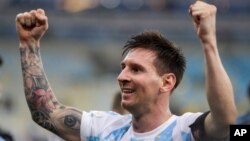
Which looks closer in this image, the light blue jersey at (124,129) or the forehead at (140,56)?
the light blue jersey at (124,129)

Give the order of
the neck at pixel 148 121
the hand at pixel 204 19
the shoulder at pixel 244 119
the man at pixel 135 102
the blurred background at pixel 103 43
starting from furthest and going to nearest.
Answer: the blurred background at pixel 103 43
the shoulder at pixel 244 119
the neck at pixel 148 121
the man at pixel 135 102
the hand at pixel 204 19

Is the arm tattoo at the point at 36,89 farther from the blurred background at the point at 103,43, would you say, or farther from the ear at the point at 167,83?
the blurred background at the point at 103,43

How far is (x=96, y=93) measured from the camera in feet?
53.4

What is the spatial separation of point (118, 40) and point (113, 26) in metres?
0.34

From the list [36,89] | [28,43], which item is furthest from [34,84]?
[28,43]

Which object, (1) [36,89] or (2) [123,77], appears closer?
(2) [123,77]

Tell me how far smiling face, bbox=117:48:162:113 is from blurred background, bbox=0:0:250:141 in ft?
35.1

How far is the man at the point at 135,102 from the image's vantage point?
158 inches

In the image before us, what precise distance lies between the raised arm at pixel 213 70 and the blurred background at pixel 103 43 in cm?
1113

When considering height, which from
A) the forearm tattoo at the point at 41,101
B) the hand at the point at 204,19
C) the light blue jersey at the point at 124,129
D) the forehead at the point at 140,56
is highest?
the hand at the point at 204,19

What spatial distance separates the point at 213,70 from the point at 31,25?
1.12m

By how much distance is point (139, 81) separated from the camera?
4078mm

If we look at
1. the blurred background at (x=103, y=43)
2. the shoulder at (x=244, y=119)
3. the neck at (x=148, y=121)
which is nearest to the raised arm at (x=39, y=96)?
the neck at (x=148, y=121)

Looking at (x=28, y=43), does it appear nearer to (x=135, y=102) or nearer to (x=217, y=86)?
(x=135, y=102)
